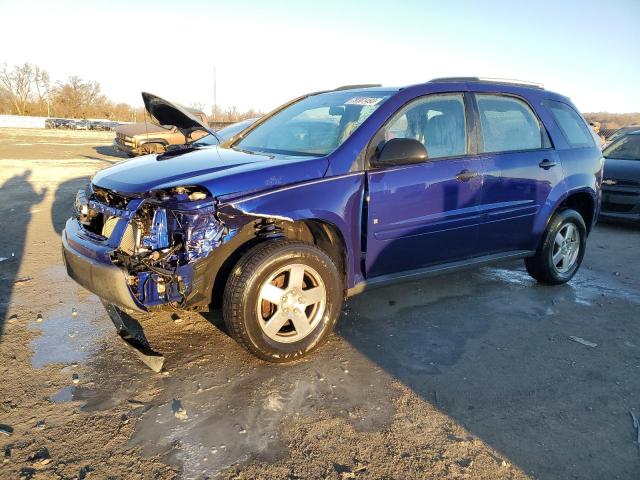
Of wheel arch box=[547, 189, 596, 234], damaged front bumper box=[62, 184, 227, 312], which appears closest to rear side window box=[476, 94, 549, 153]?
wheel arch box=[547, 189, 596, 234]

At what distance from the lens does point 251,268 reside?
2.92 metres

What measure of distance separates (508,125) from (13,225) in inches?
246

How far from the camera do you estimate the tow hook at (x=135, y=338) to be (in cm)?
303

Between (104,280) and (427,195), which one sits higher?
(427,195)

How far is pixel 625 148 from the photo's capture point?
8766 millimetres

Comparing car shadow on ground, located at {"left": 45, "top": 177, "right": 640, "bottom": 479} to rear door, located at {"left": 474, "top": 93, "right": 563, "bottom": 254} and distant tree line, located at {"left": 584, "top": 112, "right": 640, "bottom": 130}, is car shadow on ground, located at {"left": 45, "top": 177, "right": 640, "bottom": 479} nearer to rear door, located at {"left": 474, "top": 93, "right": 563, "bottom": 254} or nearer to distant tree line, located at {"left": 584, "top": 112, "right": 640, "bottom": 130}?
rear door, located at {"left": 474, "top": 93, "right": 563, "bottom": 254}

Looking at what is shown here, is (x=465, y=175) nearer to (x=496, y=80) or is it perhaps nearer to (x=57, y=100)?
(x=496, y=80)

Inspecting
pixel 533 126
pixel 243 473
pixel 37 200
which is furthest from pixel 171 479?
pixel 37 200

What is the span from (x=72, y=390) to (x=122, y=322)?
0.69 meters

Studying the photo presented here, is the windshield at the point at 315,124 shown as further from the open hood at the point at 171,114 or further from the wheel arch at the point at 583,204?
A: the wheel arch at the point at 583,204

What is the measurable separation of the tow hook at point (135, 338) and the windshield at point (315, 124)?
5.32 ft

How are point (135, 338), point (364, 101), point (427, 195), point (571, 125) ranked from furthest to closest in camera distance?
point (571, 125) < point (364, 101) < point (427, 195) < point (135, 338)

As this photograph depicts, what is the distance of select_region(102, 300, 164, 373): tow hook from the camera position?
3027 mm

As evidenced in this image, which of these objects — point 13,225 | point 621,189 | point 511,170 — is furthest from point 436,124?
point 13,225
